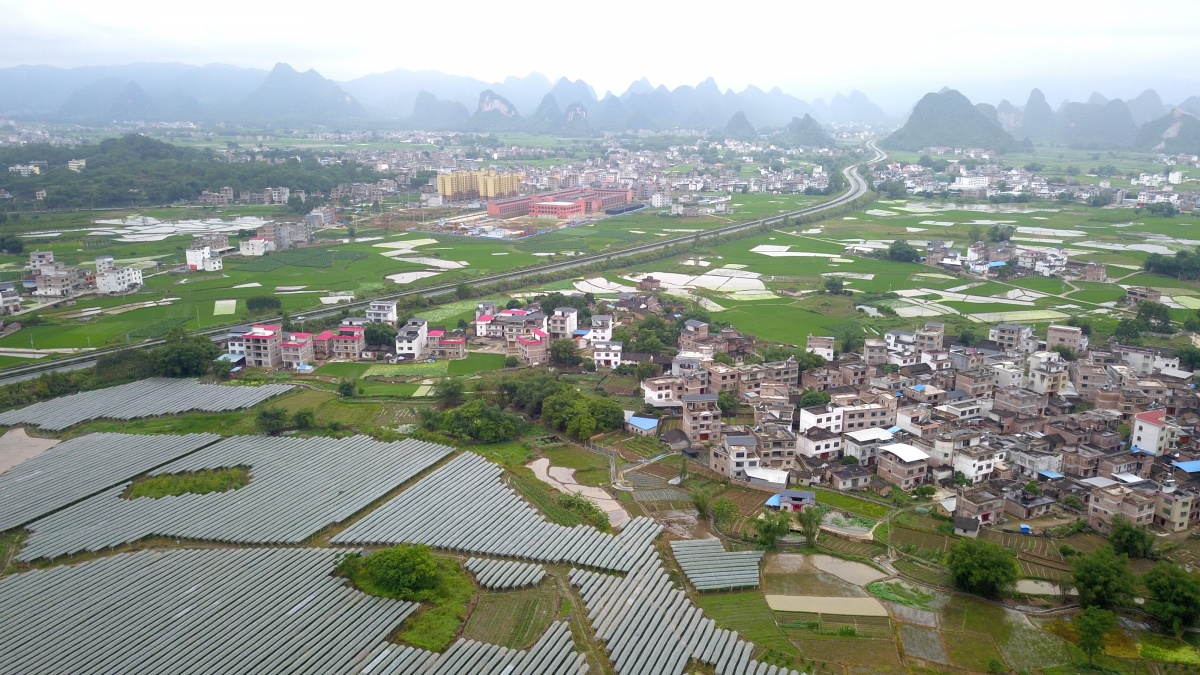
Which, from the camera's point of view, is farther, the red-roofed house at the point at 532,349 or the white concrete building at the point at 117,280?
the white concrete building at the point at 117,280

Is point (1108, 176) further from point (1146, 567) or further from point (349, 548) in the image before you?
point (349, 548)

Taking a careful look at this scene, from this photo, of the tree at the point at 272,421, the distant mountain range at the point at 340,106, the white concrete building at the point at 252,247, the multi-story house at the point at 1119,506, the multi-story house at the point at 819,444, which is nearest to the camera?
the multi-story house at the point at 1119,506

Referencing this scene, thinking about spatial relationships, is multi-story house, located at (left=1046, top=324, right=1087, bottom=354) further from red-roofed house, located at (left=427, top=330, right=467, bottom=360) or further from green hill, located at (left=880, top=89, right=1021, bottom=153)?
green hill, located at (left=880, top=89, right=1021, bottom=153)

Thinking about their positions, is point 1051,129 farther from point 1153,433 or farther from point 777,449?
point 777,449

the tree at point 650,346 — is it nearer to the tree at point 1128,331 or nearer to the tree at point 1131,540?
the tree at point 1131,540

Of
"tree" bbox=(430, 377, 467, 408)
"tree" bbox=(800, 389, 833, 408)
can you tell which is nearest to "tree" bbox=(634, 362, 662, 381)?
"tree" bbox=(800, 389, 833, 408)

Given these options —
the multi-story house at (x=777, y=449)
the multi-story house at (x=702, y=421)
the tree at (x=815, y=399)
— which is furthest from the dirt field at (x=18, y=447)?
the tree at (x=815, y=399)

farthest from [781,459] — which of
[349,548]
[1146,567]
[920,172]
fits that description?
[920,172]
